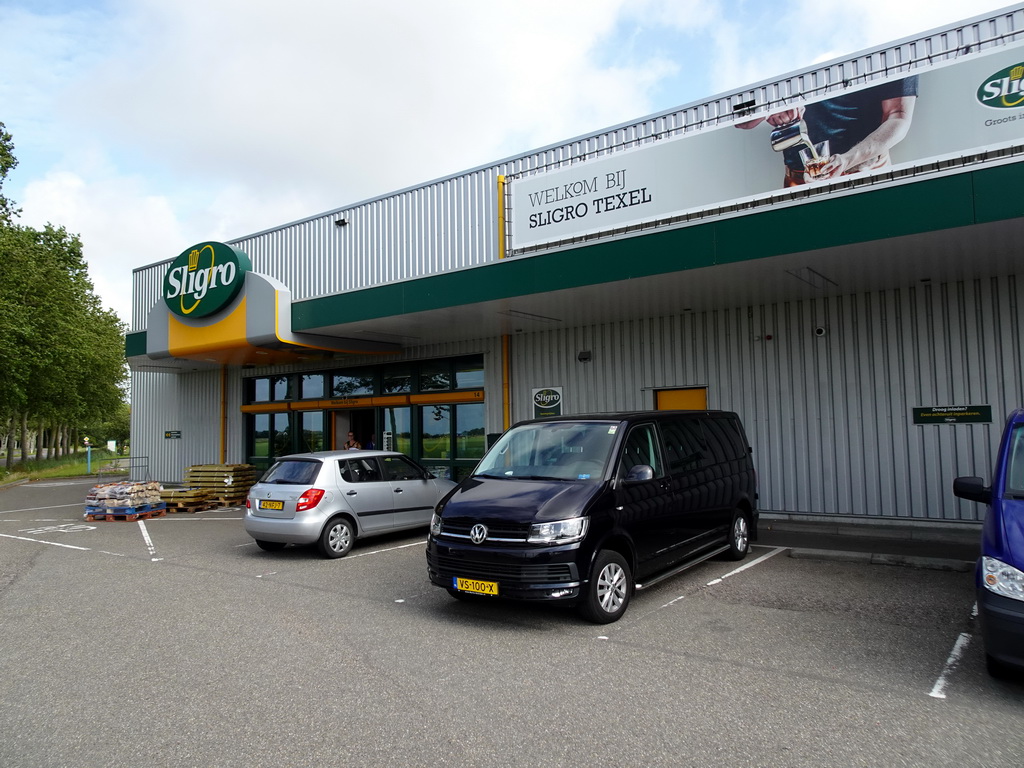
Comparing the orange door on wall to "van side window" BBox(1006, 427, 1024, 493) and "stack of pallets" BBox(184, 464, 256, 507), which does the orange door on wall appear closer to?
"van side window" BBox(1006, 427, 1024, 493)

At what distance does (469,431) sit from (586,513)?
32.1 ft

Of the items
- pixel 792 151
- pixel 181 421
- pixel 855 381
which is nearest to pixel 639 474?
pixel 792 151

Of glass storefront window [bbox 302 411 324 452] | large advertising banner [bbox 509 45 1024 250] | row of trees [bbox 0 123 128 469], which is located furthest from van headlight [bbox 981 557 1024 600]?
row of trees [bbox 0 123 128 469]

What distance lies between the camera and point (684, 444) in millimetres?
7957

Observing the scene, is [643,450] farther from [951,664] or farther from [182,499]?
[182,499]

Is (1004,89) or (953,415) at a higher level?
(1004,89)

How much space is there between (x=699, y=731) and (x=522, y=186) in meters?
10.1

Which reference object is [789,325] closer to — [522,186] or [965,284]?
[965,284]

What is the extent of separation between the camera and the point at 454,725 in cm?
425

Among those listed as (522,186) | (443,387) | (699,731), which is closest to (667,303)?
(522,186)

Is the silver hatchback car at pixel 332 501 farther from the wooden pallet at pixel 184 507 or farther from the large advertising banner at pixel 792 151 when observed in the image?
the wooden pallet at pixel 184 507

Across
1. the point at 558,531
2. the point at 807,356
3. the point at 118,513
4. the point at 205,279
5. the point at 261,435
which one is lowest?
the point at 118,513

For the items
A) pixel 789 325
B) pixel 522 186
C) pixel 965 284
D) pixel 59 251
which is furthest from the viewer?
pixel 59 251

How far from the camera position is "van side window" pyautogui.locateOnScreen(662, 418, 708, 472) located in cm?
768
